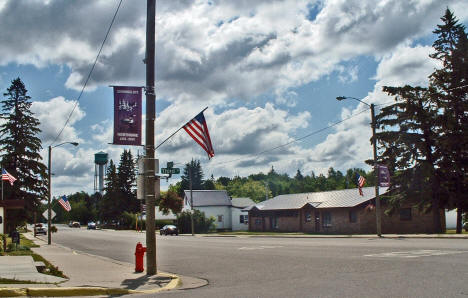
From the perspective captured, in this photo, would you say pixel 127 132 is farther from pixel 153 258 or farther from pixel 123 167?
pixel 123 167

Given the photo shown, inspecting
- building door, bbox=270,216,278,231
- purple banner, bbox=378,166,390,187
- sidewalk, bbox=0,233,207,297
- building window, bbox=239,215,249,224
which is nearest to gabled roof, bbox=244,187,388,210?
building door, bbox=270,216,278,231

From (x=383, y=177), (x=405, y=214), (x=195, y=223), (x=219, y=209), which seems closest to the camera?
(x=383, y=177)

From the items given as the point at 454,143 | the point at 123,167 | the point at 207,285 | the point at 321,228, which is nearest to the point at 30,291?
the point at 207,285

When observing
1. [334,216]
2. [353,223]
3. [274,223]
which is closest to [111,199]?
[274,223]

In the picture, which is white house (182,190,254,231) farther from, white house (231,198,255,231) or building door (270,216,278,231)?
building door (270,216,278,231)

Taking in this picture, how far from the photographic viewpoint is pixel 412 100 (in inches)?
1508

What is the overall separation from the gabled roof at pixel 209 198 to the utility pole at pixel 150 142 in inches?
2611

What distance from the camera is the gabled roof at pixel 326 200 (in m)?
47.9

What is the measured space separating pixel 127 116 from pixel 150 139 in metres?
1.00

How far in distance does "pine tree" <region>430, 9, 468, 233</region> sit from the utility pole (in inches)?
1126

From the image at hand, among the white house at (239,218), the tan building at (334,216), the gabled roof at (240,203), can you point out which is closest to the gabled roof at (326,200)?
the tan building at (334,216)

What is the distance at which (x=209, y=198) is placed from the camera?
8256cm

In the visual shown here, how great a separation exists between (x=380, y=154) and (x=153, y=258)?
99.6ft

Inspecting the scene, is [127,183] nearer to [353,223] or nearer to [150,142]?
[353,223]
